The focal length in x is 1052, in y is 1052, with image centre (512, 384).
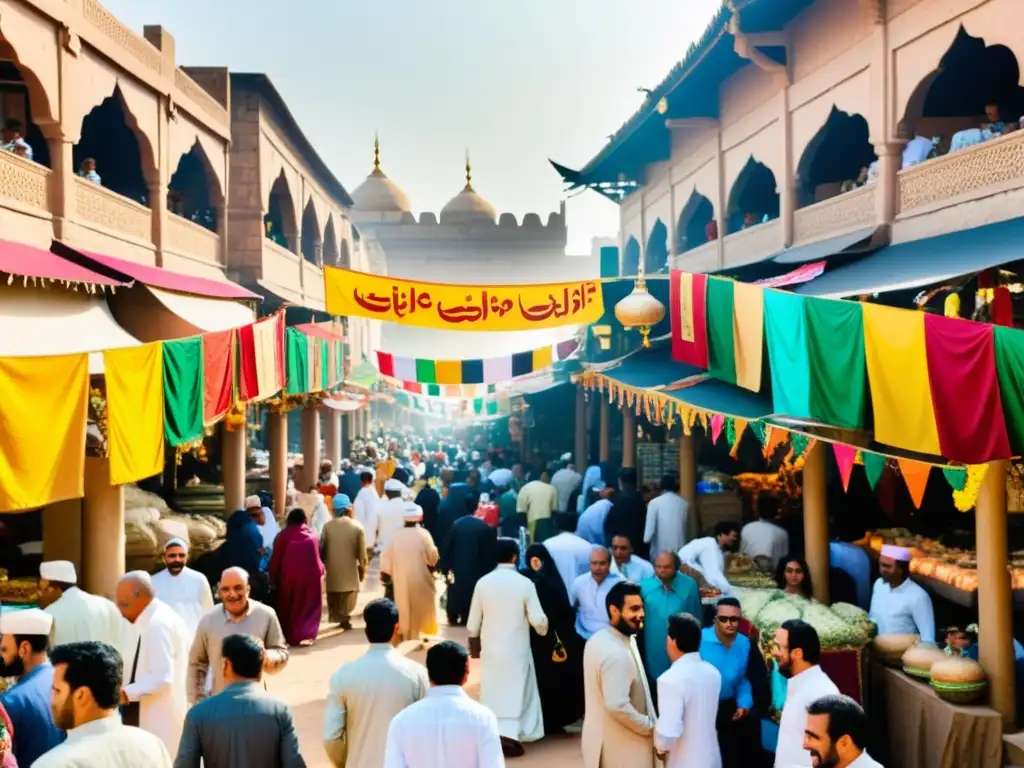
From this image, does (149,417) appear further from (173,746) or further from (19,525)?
(19,525)

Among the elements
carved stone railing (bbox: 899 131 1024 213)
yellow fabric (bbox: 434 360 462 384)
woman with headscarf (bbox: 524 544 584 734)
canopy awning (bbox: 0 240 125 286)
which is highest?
carved stone railing (bbox: 899 131 1024 213)

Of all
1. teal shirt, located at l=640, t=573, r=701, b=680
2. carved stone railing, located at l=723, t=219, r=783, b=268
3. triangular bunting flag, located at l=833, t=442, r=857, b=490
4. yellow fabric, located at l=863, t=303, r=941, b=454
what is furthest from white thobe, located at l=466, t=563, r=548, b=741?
carved stone railing, located at l=723, t=219, r=783, b=268

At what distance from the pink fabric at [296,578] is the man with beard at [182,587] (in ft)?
10.4

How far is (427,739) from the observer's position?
155 inches

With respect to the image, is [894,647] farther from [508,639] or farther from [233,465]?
[233,465]

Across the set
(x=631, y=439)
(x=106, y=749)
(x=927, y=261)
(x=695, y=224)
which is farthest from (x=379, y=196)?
(x=106, y=749)

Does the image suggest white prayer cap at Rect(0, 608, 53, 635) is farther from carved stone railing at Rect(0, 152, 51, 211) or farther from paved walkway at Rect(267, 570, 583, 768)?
carved stone railing at Rect(0, 152, 51, 211)

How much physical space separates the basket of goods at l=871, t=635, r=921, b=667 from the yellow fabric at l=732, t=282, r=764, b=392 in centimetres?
188

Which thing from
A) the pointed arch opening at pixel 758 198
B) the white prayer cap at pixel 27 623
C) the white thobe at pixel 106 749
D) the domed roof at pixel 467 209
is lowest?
the white thobe at pixel 106 749

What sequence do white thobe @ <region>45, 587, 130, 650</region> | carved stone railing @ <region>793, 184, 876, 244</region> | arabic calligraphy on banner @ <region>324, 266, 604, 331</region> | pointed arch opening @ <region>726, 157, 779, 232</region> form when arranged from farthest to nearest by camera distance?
pointed arch opening @ <region>726, 157, 779, 232</region> → carved stone railing @ <region>793, 184, 876, 244</region> → arabic calligraphy on banner @ <region>324, 266, 604, 331</region> → white thobe @ <region>45, 587, 130, 650</region>

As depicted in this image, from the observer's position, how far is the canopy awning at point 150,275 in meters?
11.1

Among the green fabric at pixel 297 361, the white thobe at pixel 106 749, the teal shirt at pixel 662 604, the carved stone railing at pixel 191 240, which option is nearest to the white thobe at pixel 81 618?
the white thobe at pixel 106 749

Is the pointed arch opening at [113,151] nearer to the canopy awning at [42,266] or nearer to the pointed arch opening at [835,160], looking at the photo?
the canopy awning at [42,266]

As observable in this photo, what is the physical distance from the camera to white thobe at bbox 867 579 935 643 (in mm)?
6945
